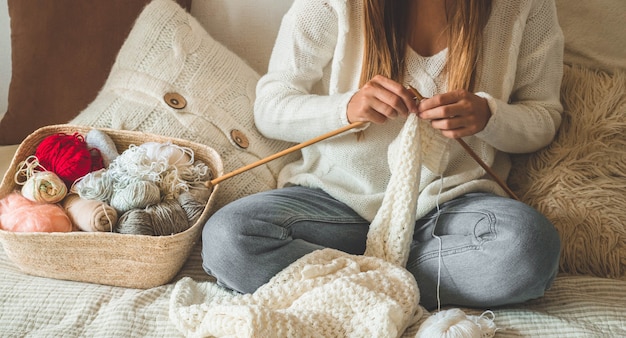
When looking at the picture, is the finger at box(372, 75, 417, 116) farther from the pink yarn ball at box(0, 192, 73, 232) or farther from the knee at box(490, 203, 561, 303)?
the pink yarn ball at box(0, 192, 73, 232)

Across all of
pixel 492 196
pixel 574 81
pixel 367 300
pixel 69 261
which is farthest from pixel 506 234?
pixel 69 261

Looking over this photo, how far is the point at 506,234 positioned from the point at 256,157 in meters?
0.49

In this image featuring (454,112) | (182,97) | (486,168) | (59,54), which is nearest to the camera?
(454,112)

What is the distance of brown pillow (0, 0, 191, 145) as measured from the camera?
4.21 ft

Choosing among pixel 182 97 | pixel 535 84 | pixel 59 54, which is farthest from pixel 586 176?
pixel 59 54

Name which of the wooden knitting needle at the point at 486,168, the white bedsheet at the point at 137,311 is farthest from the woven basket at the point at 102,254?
the wooden knitting needle at the point at 486,168

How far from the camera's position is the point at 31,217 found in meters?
0.95

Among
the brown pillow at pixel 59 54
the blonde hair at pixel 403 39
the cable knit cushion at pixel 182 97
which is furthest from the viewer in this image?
the brown pillow at pixel 59 54

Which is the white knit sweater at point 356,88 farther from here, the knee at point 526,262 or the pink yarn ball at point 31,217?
the pink yarn ball at point 31,217

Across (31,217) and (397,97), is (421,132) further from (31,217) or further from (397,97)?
(31,217)

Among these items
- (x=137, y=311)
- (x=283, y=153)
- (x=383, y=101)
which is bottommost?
(x=137, y=311)

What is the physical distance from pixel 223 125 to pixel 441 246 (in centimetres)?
46

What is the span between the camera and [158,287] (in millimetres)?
987

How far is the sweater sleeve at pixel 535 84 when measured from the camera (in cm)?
106
